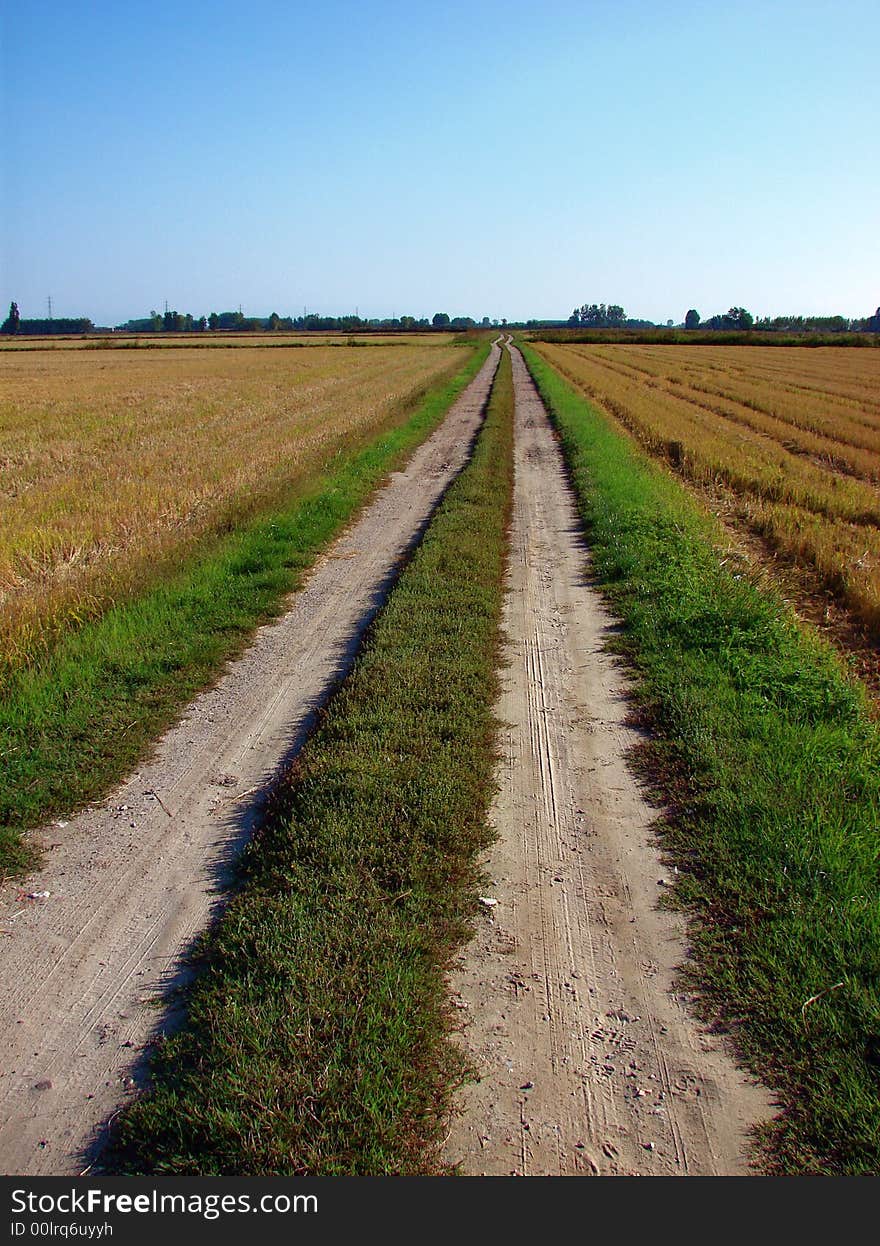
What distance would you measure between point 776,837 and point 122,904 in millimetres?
3316

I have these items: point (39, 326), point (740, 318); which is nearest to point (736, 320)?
point (740, 318)

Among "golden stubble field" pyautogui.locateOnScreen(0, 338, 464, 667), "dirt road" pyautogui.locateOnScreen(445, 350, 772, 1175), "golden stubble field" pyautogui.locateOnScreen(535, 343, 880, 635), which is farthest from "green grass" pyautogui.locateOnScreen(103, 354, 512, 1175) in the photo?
"golden stubble field" pyautogui.locateOnScreen(535, 343, 880, 635)

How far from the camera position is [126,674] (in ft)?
21.3

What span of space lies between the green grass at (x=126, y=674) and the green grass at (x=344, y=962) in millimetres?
1290

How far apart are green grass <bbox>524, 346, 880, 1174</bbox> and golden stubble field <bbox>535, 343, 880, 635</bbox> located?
2278mm

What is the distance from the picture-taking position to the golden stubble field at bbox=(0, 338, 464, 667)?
8.78 metres

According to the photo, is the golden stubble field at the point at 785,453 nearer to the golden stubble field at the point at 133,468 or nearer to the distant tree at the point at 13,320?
the golden stubble field at the point at 133,468

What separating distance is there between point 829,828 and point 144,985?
3.44 metres

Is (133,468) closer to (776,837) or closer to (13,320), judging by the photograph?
(776,837)

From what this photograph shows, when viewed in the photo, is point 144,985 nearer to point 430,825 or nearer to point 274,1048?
point 274,1048

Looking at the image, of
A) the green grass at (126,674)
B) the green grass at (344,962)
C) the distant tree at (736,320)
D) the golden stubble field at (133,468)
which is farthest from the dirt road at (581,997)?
the distant tree at (736,320)

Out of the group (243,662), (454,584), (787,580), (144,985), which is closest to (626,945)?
(144,985)

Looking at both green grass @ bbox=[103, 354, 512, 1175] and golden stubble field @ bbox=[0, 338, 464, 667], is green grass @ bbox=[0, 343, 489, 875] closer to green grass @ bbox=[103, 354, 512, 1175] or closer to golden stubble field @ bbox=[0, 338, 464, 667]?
golden stubble field @ bbox=[0, 338, 464, 667]

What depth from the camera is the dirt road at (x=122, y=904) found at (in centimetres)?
294
